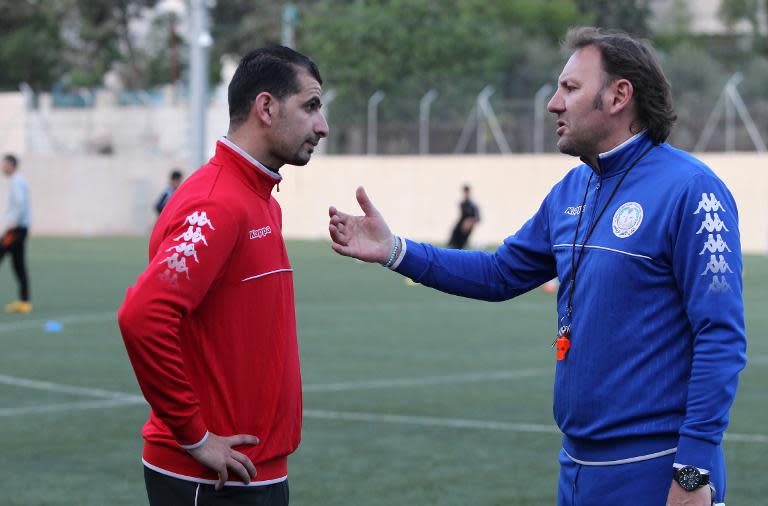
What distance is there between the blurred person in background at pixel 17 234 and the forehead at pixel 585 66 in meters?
16.3

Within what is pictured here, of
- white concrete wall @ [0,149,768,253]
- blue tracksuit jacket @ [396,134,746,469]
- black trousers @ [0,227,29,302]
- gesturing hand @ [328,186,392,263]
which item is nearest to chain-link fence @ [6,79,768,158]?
white concrete wall @ [0,149,768,253]

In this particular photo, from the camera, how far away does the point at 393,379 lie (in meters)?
13.3

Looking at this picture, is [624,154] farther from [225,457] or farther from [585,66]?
[225,457]

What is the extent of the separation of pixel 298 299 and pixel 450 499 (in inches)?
556

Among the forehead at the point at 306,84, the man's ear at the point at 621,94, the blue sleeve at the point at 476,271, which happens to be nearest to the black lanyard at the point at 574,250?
the man's ear at the point at 621,94

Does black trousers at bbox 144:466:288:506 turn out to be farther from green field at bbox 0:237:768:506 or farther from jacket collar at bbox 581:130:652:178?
green field at bbox 0:237:768:506

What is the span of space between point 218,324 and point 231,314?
0.05 metres

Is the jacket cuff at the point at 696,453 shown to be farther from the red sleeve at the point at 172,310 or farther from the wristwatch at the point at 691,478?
the red sleeve at the point at 172,310

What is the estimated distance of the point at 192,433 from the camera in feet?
13.9

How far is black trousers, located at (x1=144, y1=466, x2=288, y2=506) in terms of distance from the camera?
174 inches

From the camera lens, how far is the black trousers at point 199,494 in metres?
4.41

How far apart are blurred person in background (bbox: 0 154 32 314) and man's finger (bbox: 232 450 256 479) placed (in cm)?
1618

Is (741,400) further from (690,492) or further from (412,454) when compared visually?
(690,492)

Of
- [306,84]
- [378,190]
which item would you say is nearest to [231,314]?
[306,84]
